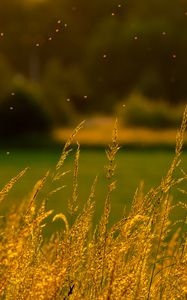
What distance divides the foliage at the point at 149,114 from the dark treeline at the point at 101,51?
36cm

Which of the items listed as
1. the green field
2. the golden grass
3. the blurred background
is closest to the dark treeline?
the blurred background

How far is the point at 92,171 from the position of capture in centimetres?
1228

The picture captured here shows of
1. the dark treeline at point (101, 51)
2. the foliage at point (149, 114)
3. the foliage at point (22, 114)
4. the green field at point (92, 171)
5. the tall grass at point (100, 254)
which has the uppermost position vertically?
the dark treeline at point (101, 51)

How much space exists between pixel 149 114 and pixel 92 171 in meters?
5.17

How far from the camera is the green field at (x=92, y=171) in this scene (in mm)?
8617

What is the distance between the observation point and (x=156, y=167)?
Result: 12.7m

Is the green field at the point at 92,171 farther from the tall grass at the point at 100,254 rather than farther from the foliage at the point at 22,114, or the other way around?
the tall grass at the point at 100,254

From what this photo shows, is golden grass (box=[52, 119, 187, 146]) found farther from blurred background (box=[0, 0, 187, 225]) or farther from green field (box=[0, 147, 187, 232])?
green field (box=[0, 147, 187, 232])

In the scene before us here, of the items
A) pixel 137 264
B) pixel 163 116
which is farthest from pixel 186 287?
pixel 163 116

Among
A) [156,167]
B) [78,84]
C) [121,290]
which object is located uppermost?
[78,84]

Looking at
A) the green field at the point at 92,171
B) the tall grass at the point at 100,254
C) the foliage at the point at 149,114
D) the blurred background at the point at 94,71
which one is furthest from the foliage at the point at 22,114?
Answer: the tall grass at the point at 100,254

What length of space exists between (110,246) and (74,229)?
107mm

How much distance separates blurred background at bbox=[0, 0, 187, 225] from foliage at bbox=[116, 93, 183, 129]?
22 millimetres

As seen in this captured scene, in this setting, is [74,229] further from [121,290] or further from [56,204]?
[56,204]
